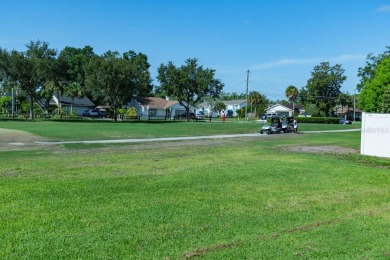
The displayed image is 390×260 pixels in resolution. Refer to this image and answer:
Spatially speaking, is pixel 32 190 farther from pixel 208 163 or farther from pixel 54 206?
pixel 208 163

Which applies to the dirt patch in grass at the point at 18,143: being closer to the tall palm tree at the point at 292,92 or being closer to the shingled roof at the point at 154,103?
the shingled roof at the point at 154,103

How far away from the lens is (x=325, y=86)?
9962cm

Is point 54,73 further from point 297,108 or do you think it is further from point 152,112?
point 297,108

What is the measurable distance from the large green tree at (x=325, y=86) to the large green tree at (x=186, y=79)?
34.7 meters

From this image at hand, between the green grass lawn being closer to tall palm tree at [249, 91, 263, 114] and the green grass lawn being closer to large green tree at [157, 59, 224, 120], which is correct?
large green tree at [157, 59, 224, 120]

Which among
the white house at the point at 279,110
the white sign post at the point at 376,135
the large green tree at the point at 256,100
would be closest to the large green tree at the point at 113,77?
the white sign post at the point at 376,135

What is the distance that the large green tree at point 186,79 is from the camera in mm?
73919

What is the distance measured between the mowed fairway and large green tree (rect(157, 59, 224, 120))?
62497 millimetres

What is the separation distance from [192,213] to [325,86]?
324ft

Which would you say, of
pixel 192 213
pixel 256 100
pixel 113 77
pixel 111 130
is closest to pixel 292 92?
pixel 256 100

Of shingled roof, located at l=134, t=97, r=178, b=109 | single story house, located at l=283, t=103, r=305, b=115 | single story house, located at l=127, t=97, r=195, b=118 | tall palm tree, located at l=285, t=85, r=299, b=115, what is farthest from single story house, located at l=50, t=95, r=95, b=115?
single story house, located at l=283, t=103, r=305, b=115

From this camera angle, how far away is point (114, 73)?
63031mm

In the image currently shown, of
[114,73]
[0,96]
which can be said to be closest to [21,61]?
[114,73]

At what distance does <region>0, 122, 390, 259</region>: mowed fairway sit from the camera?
5.18 metres
